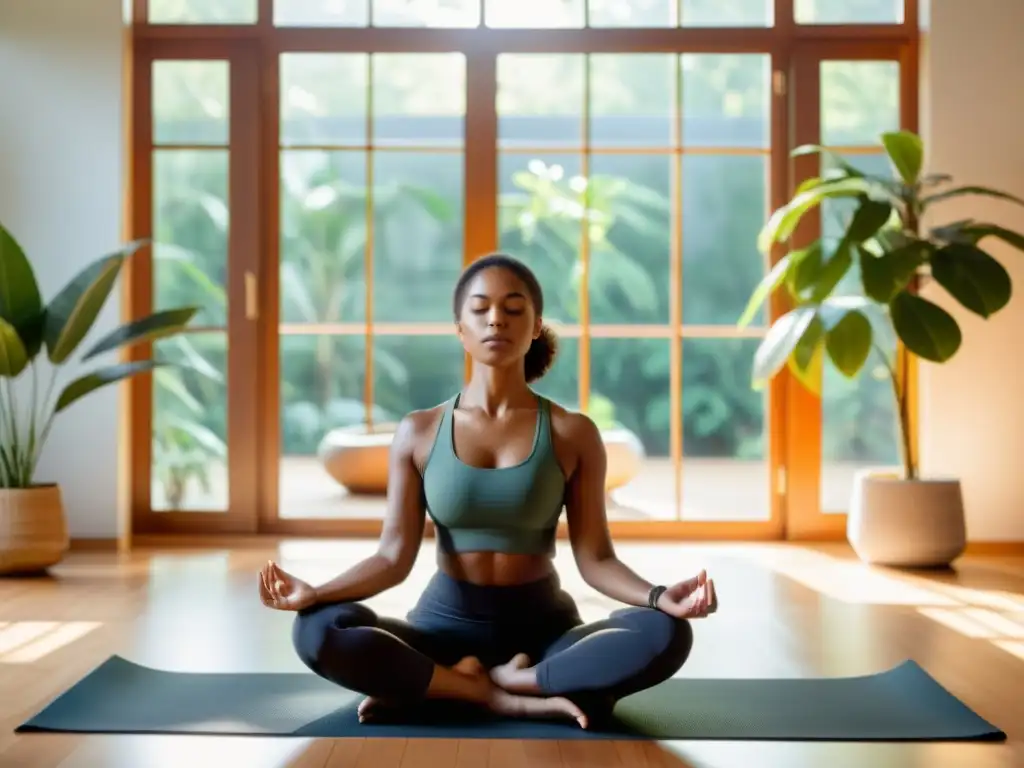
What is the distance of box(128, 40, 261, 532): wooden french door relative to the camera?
16.3ft

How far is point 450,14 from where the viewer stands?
5027mm

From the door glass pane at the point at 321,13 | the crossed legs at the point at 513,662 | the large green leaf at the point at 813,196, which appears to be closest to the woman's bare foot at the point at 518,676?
the crossed legs at the point at 513,662

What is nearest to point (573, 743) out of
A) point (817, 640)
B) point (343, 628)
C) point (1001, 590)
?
point (343, 628)

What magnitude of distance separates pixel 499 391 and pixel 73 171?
9.62ft

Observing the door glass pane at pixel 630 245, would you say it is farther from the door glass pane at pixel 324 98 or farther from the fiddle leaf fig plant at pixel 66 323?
the fiddle leaf fig plant at pixel 66 323

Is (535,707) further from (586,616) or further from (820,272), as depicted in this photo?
(820,272)

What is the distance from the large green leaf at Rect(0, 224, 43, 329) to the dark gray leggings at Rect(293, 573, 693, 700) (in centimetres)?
232

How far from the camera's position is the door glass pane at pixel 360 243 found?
507 cm

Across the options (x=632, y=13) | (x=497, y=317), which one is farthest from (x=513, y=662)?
(x=632, y=13)

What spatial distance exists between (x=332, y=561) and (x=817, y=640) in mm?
1879

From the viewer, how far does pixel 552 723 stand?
7.53 feet

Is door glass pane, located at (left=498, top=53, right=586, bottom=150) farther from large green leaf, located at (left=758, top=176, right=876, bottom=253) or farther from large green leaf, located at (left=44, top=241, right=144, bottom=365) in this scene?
large green leaf, located at (left=44, top=241, right=144, bottom=365)

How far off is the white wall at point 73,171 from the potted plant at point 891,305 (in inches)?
92.3

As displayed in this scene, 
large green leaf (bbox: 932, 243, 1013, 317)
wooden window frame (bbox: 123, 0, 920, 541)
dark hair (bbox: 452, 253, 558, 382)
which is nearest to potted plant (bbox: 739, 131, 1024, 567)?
large green leaf (bbox: 932, 243, 1013, 317)
